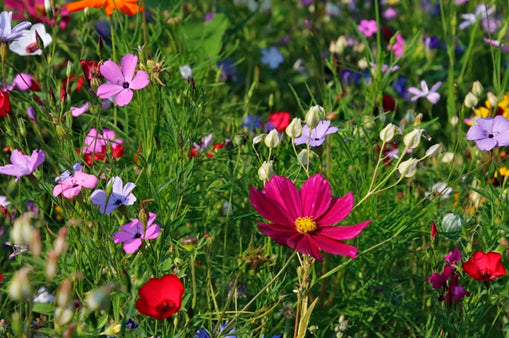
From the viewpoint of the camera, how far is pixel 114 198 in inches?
44.7

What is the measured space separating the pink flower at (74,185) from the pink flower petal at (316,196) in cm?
32

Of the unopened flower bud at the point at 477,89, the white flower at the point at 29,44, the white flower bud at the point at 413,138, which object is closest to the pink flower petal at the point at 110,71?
the white flower at the point at 29,44

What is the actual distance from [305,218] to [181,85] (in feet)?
2.37

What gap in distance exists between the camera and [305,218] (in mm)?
1116

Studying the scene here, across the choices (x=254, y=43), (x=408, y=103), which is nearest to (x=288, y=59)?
(x=254, y=43)

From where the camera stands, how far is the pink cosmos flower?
1.07 m

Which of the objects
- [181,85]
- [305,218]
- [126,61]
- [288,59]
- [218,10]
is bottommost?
[288,59]

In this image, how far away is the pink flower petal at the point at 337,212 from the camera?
111 centimetres

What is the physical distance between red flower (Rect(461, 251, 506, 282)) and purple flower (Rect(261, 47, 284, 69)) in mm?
1456

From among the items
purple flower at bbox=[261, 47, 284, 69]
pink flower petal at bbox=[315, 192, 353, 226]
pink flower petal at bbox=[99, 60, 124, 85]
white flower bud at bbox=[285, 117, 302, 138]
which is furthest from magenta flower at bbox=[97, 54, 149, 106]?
purple flower at bbox=[261, 47, 284, 69]

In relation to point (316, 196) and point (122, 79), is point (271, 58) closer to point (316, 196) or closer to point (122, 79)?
point (122, 79)

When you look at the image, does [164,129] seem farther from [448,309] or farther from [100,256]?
[448,309]

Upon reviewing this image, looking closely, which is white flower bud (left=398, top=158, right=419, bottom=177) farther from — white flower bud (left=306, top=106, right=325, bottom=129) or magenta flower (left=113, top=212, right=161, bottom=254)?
magenta flower (left=113, top=212, right=161, bottom=254)

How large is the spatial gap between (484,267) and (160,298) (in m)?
0.56
